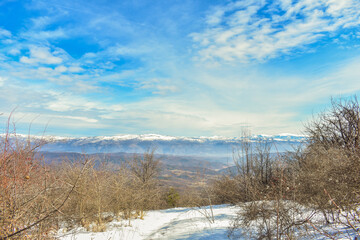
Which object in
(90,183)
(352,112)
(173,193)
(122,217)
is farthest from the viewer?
(173,193)

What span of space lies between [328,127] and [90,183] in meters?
16.8

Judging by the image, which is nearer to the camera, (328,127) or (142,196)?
(142,196)

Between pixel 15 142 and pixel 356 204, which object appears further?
pixel 15 142

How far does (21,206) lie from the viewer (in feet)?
11.6

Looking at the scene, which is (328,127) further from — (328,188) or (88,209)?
(88,209)

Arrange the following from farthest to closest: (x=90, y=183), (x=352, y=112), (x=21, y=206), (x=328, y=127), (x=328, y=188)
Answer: (x=328, y=127), (x=352, y=112), (x=90, y=183), (x=328, y=188), (x=21, y=206)

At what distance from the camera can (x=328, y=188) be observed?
539cm

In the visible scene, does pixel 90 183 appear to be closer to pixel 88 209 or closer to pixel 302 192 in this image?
pixel 88 209

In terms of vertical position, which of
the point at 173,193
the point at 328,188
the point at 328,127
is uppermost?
the point at 328,127

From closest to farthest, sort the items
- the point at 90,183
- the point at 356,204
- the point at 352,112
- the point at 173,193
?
the point at 356,204 < the point at 90,183 < the point at 352,112 < the point at 173,193

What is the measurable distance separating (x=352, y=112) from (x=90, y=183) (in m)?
17.5

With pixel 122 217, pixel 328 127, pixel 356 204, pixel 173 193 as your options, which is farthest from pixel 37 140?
pixel 173 193

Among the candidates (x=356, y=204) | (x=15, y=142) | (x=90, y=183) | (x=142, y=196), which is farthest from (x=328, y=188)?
(x=142, y=196)

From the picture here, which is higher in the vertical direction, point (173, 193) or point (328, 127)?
point (328, 127)
